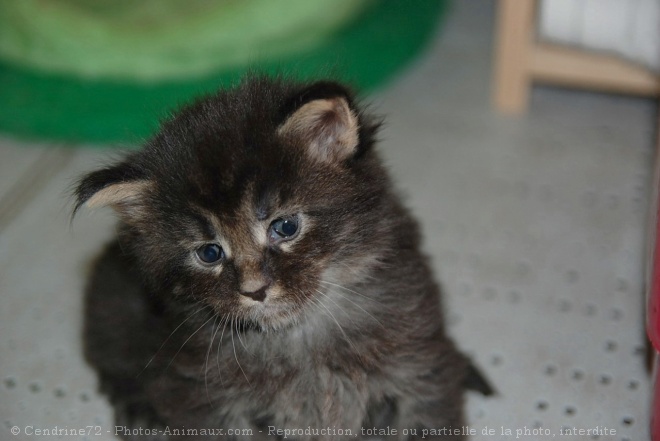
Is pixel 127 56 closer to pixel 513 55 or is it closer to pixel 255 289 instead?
pixel 513 55

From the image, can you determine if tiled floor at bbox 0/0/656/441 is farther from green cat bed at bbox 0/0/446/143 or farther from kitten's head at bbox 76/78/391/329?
kitten's head at bbox 76/78/391/329

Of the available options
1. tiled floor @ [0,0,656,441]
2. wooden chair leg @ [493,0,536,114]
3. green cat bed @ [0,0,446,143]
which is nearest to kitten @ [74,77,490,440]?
tiled floor @ [0,0,656,441]

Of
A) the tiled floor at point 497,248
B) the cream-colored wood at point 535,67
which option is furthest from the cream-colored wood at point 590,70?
the tiled floor at point 497,248

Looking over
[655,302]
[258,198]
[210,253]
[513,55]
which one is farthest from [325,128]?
[513,55]

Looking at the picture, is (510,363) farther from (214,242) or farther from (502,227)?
(214,242)

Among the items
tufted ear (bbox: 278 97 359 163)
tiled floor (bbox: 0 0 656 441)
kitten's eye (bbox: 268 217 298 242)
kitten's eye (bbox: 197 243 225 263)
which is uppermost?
tufted ear (bbox: 278 97 359 163)

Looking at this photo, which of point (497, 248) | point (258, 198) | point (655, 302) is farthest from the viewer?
point (497, 248)

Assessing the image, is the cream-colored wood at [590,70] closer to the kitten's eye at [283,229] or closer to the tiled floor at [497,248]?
the tiled floor at [497,248]
